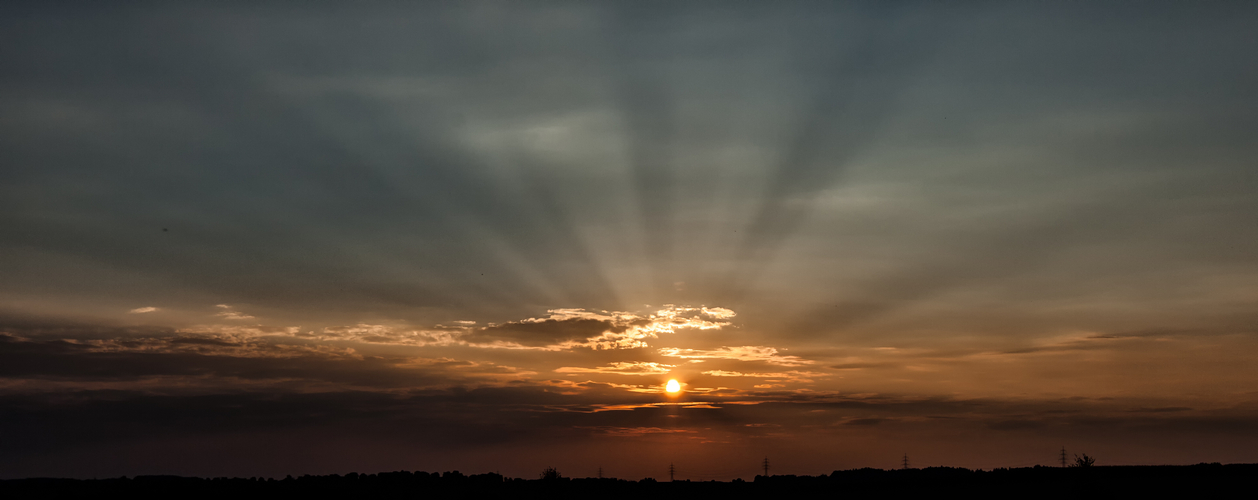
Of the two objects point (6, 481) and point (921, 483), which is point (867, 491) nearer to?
point (921, 483)

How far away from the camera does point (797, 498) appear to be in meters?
54.3

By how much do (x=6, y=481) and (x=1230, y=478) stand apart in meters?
80.2

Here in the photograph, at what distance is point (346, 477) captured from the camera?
59844mm

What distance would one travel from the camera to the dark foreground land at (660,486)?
51000mm

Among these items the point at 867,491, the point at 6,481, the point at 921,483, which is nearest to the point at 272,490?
the point at 6,481

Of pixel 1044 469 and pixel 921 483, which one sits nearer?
pixel 921 483

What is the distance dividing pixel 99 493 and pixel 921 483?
51672mm

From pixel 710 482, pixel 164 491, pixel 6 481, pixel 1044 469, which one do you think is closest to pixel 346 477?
pixel 164 491

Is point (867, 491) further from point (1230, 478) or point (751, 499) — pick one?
point (1230, 478)

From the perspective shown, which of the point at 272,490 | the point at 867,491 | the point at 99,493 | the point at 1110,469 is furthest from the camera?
the point at 1110,469

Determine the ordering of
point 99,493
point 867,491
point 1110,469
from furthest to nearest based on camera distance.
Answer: point 1110,469
point 867,491
point 99,493

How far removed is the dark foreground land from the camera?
51.0 meters

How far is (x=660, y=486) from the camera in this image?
63375 millimetres

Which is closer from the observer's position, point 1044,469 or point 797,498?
point 797,498
